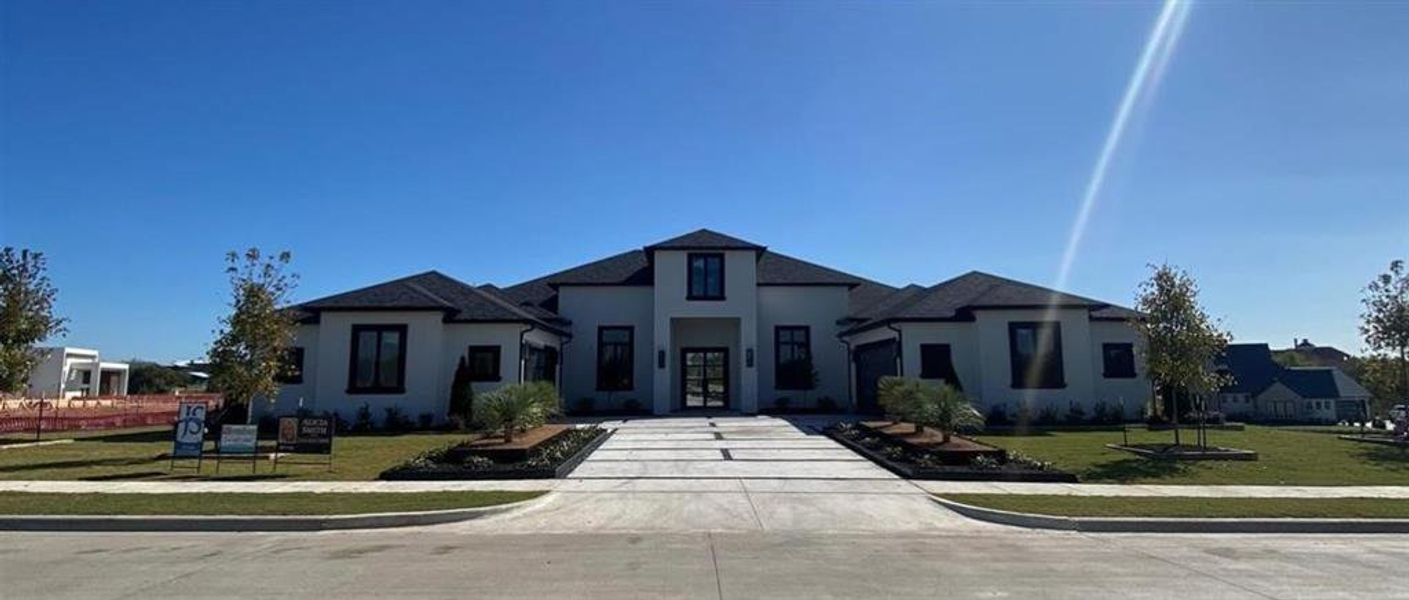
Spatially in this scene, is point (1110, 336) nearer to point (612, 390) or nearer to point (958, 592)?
point (612, 390)

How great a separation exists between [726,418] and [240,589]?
72.5 feet

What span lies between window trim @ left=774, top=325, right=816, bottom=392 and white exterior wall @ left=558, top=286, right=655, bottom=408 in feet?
16.7

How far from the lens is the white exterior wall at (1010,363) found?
26344 millimetres

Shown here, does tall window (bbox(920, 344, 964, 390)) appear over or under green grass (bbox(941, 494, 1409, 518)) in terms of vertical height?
over

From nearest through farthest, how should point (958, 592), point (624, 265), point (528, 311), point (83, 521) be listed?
point (958, 592), point (83, 521), point (528, 311), point (624, 265)

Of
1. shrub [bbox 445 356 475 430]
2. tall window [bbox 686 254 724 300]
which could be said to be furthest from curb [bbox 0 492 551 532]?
tall window [bbox 686 254 724 300]

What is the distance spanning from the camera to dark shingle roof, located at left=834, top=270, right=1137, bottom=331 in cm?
2689

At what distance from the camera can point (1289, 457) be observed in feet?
56.7

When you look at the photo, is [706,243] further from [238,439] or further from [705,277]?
[238,439]

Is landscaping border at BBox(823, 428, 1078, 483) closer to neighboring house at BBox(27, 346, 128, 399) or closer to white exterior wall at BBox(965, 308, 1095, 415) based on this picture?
white exterior wall at BBox(965, 308, 1095, 415)

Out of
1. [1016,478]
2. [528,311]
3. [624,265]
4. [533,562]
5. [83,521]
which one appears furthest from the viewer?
[624,265]

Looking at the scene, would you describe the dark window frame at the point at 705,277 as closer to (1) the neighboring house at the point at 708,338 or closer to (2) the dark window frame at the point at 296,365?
(1) the neighboring house at the point at 708,338

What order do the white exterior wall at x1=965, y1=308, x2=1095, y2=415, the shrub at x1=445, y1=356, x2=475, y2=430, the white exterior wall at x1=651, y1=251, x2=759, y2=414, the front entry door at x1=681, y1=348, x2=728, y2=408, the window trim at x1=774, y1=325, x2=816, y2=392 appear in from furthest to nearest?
the front entry door at x1=681, y1=348, x2=728, y2=408, the window trim at x1=774, y1=325, x2=816, y2=392, the white exterior wall at x1=651, y1=251, x2=759, y2=414, the white exterior wall at x1=965, y1=308, x2=1095, y2=415, the shrub at x1=445, y1=356, x2=475, y2=430

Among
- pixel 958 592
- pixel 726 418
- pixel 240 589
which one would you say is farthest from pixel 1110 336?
pixel 240 589
